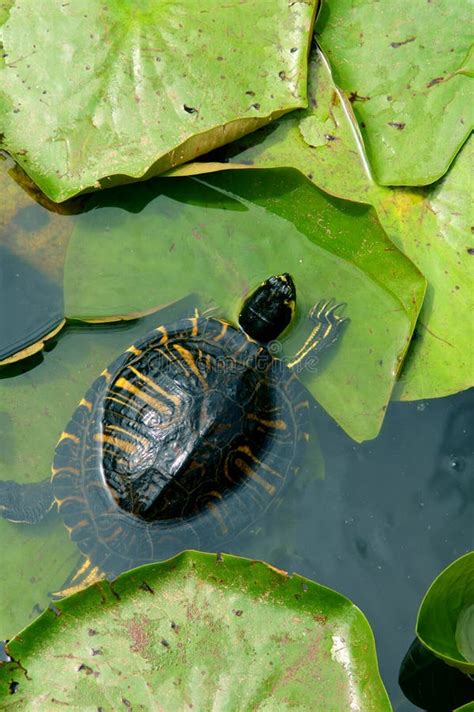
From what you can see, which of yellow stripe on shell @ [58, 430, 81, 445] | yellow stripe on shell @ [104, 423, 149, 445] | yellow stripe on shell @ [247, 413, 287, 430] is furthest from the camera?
yellow stripe on shell @ [247, 413, 287, 430]

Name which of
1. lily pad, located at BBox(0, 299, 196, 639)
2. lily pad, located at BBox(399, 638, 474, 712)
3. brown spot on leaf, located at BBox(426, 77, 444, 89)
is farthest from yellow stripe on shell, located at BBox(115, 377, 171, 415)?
brown spot on leaf, located at BBox(426, 77, 444, 89)

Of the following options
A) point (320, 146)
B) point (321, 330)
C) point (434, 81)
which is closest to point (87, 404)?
point (321, 330)

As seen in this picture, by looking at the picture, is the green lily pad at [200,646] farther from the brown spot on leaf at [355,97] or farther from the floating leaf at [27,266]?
the brown spot on leaf at [355,97]

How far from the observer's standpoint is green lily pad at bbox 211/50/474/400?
3.30 meters

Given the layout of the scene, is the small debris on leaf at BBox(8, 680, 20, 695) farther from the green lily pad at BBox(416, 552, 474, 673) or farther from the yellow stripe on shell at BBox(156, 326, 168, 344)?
the yellow stripe on shell at BBox(156, 326, 168, 344)

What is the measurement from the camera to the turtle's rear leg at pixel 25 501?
335 cm

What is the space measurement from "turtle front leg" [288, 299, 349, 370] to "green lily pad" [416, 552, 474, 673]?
3.84ft

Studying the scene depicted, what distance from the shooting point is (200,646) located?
2.83m

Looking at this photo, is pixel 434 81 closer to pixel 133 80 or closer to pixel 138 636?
pixel 133 80

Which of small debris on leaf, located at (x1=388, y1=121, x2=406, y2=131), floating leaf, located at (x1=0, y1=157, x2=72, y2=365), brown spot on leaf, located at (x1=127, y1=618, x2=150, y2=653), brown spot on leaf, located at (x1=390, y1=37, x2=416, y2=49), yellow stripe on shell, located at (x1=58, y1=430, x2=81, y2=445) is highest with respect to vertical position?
floating leaf, located at (x1=0, y1=157, x2=72, y2=365)

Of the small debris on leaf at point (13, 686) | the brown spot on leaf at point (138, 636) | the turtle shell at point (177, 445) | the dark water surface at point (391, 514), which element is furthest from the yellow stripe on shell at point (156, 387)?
the small debris on leaf at point (13, 686)

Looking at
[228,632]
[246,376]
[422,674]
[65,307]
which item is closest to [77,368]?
[65,307]

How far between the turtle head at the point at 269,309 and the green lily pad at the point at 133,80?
0.72m

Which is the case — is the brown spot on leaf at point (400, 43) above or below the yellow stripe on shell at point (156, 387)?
above
